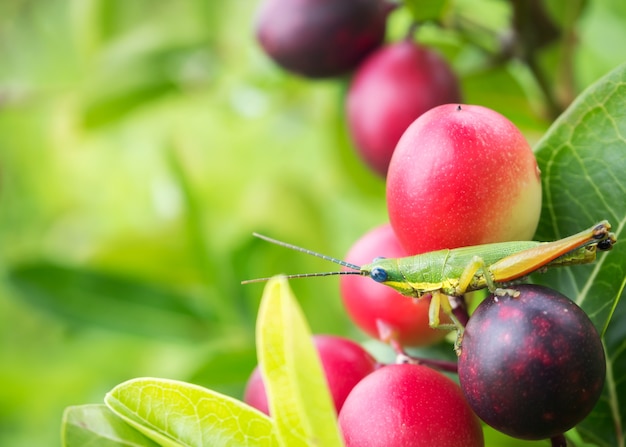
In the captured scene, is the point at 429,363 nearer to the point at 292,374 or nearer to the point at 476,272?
the point at 476,272

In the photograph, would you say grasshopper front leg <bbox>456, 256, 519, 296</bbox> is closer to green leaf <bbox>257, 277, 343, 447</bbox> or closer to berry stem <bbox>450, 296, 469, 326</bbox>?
berry stem <bbox>450, 296, 469, 326</bbox>

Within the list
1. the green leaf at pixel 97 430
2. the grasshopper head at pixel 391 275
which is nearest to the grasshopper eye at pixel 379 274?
the grasshopper head at pixel 391 275

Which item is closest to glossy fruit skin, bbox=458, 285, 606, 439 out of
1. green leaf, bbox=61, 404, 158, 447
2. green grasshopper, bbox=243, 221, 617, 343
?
green grasshopper, bbox=243, 221, 617, 343

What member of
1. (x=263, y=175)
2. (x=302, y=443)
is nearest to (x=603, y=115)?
(x=302, y=443)

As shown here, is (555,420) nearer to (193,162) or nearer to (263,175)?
(263,175)

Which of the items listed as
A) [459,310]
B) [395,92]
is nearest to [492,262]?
[459,310]

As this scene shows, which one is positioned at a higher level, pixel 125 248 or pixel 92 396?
pixel 125 248
